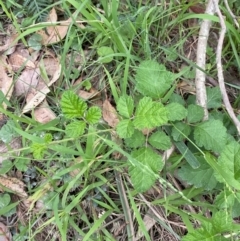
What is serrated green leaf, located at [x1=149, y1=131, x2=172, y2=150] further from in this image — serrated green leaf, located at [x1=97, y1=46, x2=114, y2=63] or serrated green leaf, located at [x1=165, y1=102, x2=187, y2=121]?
serrated green leaf, located at [x1=97, y1=46, x2=114, y2=63]

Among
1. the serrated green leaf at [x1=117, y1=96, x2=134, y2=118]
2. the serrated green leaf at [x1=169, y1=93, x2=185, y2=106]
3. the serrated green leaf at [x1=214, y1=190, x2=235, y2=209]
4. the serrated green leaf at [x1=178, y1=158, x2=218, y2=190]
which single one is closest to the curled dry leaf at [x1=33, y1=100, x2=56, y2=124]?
the serrated green leaf at [x1=117, y1=96, x2=134, y2=118]

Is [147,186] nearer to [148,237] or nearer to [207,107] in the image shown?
[148,237]

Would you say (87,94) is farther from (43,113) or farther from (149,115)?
(149,115)

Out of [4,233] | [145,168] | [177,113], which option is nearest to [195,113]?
[177,113]

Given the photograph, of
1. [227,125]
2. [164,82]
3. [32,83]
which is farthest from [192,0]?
[32,83]

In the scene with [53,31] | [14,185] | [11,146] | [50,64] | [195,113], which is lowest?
[14,185]

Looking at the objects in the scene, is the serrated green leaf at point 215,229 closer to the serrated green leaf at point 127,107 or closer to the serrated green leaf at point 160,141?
the serrated green leaf at point 160,141
